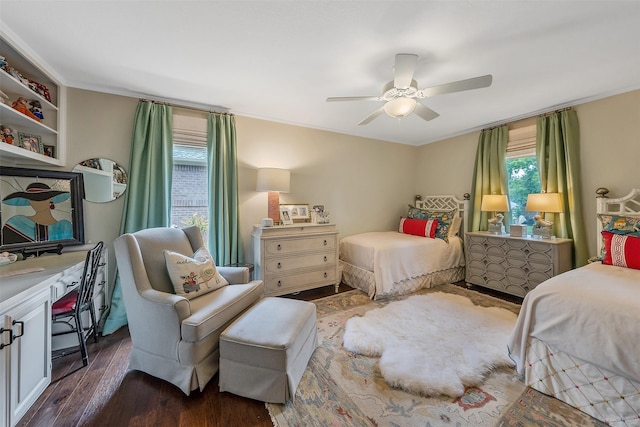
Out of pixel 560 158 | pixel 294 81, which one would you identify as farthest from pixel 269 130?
pixel 560 158

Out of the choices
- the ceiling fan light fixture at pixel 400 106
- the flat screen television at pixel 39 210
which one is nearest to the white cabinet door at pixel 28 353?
the flat screen television at pixel 39 210

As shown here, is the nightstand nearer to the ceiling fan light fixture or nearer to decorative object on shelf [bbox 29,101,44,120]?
the ceiling fan light fixture

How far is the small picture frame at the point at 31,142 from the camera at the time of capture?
1967 mm

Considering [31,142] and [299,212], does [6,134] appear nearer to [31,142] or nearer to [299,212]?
[31,142]

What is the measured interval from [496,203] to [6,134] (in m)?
5.07

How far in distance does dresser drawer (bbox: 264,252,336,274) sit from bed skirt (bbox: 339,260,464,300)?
392 millimetres

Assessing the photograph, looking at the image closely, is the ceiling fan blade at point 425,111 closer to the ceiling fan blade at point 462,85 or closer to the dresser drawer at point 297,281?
the ceiling fan blade at point 462,85

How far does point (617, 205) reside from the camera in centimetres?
260

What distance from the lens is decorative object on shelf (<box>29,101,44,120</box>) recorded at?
2070 millimetres

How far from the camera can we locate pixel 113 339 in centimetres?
223

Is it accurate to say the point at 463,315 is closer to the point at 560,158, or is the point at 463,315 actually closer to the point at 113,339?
the point at 560,158

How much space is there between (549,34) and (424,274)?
2734 mm

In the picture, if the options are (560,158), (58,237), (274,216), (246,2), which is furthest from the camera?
(274,216)

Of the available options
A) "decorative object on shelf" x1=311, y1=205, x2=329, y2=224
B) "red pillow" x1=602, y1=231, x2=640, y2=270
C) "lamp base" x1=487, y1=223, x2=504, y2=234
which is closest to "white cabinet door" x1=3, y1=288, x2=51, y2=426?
"decorative object on shelf" x1=311, y1=205, x2=329, y2=224
